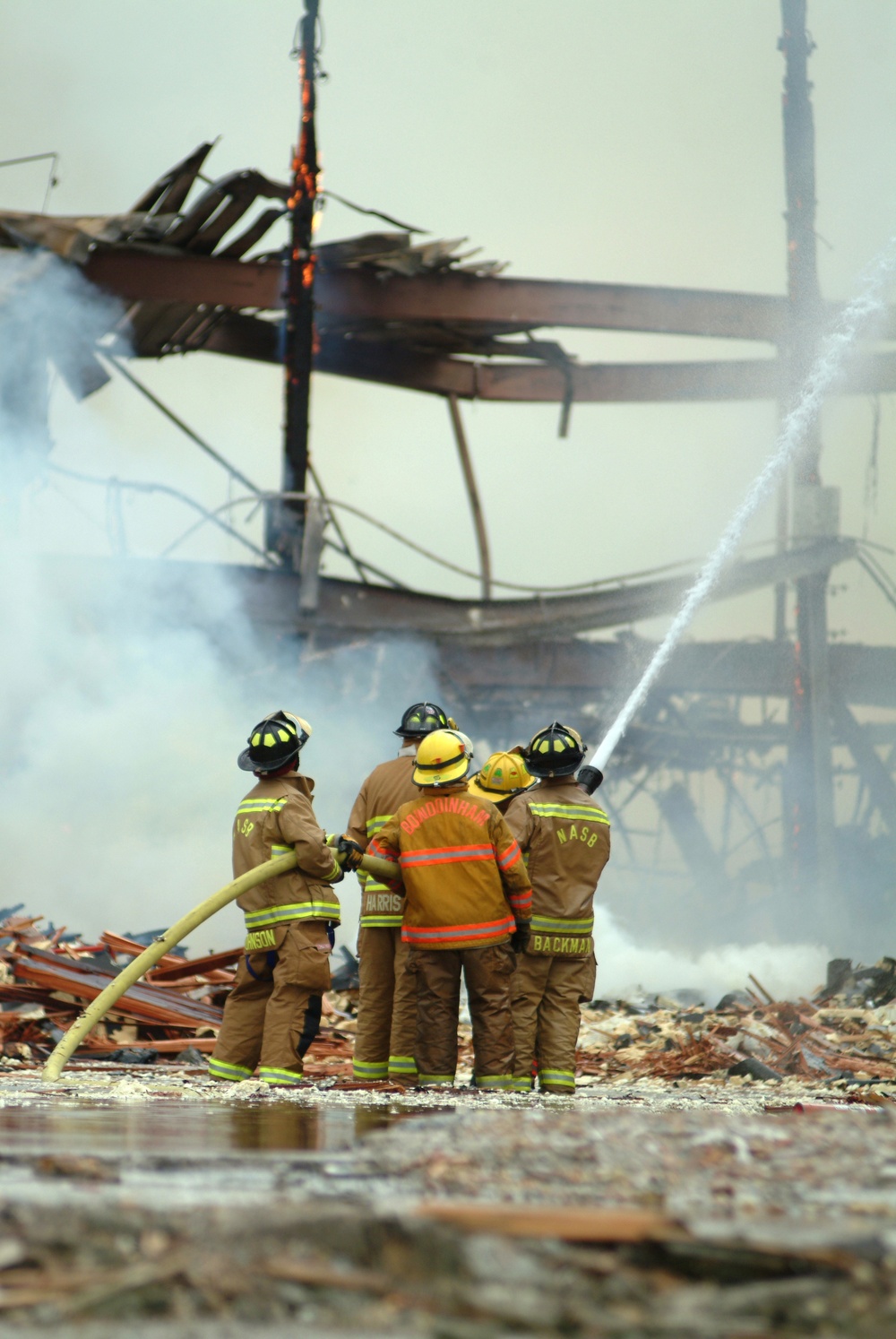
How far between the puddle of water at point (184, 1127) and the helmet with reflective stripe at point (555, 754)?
2374mm

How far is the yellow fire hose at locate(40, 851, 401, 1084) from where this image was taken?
6.18m

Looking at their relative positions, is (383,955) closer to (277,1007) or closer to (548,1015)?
(277,1007)

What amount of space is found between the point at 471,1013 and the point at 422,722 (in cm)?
172

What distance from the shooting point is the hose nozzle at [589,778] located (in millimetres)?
7340

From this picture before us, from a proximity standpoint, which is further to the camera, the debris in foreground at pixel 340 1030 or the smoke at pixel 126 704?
the smoke at pixel 126 704

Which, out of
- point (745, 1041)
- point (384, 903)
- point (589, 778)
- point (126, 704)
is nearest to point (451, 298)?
point (126, 704)

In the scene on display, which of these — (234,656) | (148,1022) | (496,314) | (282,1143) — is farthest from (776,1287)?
(496,314)

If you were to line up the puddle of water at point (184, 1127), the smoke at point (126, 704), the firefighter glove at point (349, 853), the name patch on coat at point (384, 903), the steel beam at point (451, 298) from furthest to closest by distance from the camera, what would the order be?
the steel beam at point (451, 298)
the smoke at point (126, 704)
the name patch on coat at point (384, 903)
the firefighter glove at point (349, 853)
the puddle of water at point (184, 1127)

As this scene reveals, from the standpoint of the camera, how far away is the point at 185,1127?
3637 millimetres

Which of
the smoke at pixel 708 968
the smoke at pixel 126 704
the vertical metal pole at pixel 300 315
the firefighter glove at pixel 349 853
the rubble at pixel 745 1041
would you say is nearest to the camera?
the firefighter glove at pixel 349 853

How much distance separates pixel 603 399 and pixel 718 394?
1.36 m

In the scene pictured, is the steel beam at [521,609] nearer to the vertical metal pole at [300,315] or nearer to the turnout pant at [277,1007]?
the vertical metal pole at [300,315]

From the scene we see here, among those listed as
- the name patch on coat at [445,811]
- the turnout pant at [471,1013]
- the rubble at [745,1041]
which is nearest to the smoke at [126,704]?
the rubble at [745,1041]

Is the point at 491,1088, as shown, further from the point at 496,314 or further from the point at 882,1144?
the point at 496,314
